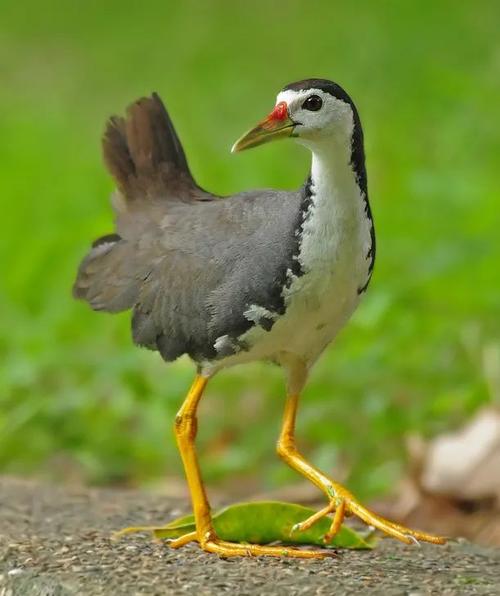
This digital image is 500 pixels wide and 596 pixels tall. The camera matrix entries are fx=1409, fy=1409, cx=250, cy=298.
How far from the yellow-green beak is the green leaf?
3.30 feet

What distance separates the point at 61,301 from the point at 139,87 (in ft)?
17.1

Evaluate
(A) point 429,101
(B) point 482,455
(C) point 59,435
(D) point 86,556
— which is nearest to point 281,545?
(D) point 86,556

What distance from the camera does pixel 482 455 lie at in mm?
5250

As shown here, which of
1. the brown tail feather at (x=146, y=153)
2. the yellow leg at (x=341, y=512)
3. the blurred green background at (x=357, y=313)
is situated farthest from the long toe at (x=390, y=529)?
the blurred green background at (x=357, y=313)

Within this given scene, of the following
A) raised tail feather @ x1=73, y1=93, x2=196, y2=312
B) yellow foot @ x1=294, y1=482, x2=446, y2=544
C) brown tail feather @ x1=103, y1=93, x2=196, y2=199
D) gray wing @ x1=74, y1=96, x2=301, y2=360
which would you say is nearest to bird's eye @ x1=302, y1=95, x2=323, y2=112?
gray wing @ x1=74, y1=96, x2=301, y2=360

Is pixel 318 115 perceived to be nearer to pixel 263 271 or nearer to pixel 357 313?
pixel 263 271

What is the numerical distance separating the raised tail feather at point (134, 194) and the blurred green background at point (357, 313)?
1552 millimetres

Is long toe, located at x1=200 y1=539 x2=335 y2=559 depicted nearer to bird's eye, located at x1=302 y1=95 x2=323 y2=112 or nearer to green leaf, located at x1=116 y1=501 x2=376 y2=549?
green leaf, located at x1=116 y1=501 x2=376 y2=549

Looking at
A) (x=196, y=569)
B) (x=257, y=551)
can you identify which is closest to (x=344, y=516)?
(x=257, y=551)

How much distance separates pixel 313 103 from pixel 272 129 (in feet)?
0.43

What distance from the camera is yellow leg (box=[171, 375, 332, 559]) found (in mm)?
3773

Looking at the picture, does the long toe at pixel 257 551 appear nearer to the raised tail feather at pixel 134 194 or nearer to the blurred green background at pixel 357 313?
the raised tail feather at pixel 134 194

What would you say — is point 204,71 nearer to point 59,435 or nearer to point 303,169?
point 303,169

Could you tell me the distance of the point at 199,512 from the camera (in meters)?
3.93
